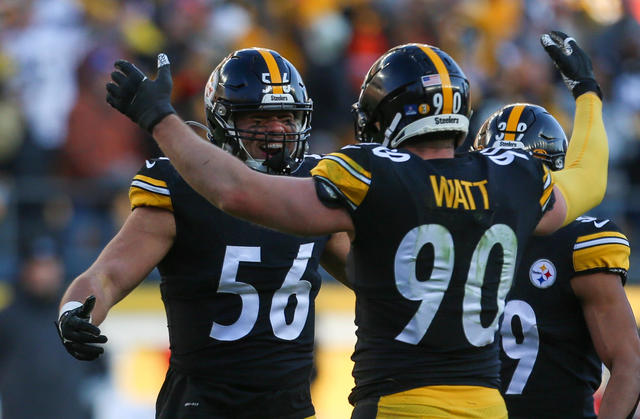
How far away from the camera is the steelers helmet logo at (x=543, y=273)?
421cm

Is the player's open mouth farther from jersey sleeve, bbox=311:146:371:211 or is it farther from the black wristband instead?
the black wristband

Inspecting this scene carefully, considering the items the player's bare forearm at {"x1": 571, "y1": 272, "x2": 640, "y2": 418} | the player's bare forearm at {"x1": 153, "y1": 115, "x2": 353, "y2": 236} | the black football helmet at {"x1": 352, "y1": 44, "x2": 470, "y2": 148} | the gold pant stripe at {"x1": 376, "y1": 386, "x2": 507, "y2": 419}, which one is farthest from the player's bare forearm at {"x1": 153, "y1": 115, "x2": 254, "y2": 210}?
the player's bare forearm at {"x1": 571, "y1": 272, "x2": 640, "y2": 418}

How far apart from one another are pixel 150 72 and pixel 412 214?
22.0 feet

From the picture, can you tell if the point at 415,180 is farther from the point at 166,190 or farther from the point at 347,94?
the point at 347,94

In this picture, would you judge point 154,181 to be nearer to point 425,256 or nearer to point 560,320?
point 425,256

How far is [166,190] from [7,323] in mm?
4385

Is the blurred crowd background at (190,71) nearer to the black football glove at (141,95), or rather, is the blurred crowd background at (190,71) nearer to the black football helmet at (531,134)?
the black football helmet at (531,134)

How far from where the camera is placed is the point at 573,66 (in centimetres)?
416

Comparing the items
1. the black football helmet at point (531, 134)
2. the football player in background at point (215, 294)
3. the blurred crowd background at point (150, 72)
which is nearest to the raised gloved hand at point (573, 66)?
the black football helmet at point (531, 134)

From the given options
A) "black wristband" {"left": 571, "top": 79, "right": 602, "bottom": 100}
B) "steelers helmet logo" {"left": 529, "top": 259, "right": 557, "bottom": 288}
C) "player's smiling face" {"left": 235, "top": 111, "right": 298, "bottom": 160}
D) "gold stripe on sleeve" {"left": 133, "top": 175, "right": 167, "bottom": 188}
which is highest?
"black wristband" {"left": 571, "top": 79, "right": 602, "bottom": 100}

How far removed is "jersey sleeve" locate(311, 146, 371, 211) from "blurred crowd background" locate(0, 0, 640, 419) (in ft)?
16.3

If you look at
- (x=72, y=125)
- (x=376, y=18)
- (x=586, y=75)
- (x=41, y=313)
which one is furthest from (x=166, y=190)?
(x=376, y=18)

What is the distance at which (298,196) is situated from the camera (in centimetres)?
329

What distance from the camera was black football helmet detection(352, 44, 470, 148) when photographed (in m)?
3.55
